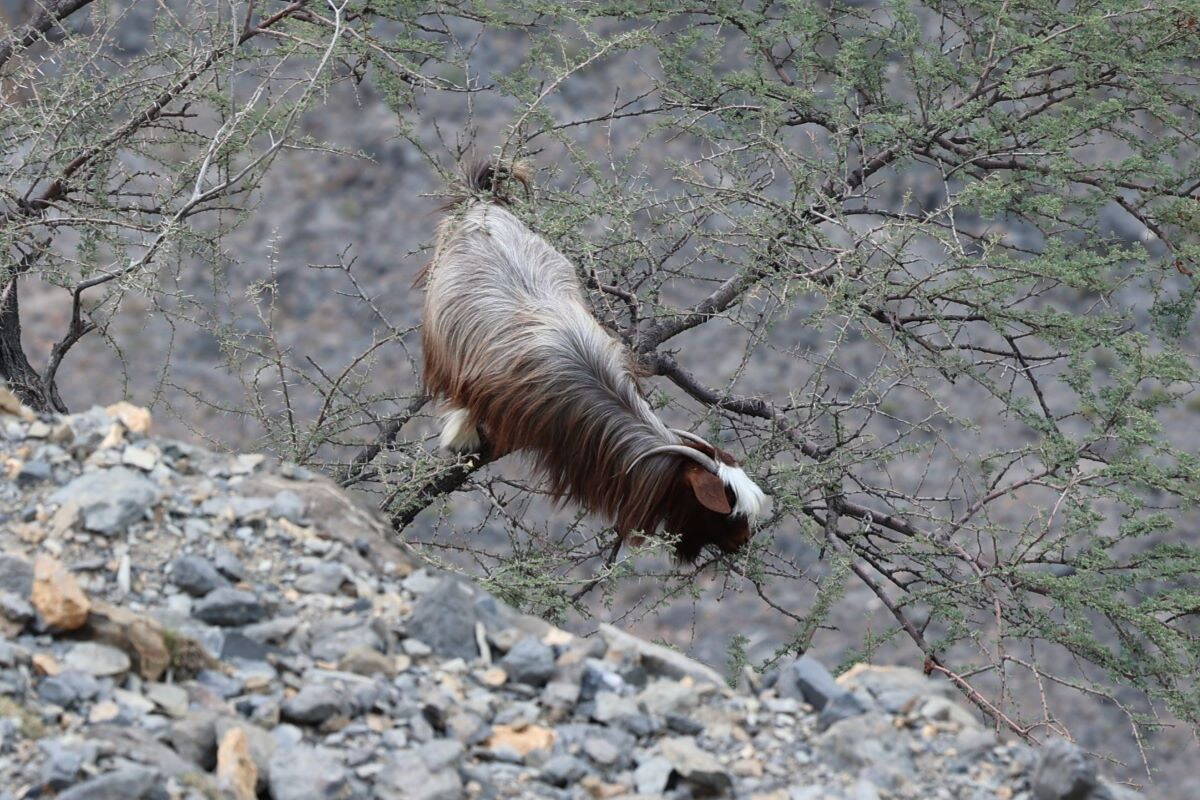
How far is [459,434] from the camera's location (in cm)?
659

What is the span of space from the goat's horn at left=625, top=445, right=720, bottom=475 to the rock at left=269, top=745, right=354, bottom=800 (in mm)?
3393

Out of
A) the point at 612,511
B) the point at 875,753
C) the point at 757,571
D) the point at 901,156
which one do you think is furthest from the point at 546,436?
the point at 875,753

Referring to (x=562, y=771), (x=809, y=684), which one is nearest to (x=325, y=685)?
(x=562, y=771)

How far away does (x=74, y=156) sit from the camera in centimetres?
623

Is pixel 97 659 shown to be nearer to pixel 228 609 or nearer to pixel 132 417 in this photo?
pixel 228 609

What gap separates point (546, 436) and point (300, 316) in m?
10.3

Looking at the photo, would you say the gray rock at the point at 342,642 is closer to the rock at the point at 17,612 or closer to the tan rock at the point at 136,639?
the tan rock at the point at 136,639

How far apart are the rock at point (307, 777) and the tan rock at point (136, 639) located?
1.20 feet

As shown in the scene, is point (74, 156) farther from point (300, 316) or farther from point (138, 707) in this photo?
point (300, 316)

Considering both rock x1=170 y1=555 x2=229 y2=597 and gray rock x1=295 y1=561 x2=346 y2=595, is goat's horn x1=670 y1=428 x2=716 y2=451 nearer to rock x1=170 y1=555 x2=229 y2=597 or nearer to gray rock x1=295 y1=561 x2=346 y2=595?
gray rock x1=295 y1=561 x2=346 y2=595

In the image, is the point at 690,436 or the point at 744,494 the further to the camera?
the point at 690,436

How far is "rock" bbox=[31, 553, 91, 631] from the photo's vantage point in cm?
304

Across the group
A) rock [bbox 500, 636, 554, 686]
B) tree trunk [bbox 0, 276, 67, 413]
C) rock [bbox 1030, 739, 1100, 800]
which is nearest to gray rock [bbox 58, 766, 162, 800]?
rock [bbox 500, 636, 554, 686]

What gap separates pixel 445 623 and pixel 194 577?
24.0 inches
